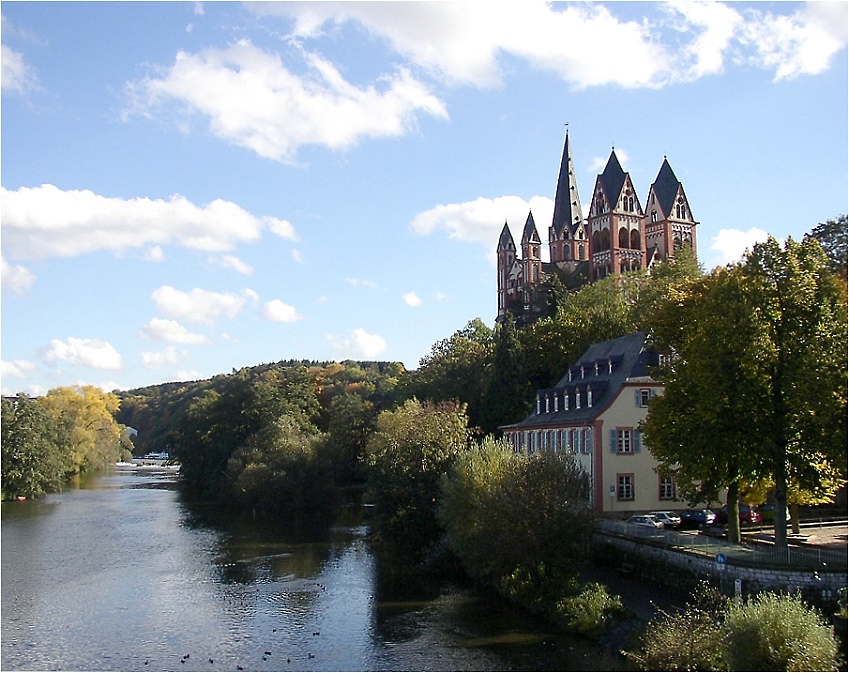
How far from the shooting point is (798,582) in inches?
975

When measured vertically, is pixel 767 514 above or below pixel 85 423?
below

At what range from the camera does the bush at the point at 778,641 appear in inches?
742

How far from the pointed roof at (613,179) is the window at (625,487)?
72.2m

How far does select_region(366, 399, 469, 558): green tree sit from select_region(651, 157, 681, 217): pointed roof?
243 feet

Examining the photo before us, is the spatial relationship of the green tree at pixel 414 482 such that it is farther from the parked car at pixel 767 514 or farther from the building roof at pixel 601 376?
the parked car at pixel 767 514

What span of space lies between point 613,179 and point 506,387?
185 feet

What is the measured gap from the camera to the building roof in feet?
134

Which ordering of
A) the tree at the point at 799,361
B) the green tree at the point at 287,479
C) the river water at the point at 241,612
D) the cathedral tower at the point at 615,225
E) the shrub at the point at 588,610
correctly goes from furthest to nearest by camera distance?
Result: the cathedral tower at the point at 615,225 → the green tree at the point at 287,479 → the tree at the point at 799,361 → the shrub at the point at 588,610 → the river water at the point at 241,612

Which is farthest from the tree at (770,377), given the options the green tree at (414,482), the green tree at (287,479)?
the green tree at (287,479)

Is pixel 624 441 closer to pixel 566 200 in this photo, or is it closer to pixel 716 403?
pixel 716 403

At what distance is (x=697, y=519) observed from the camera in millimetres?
37375

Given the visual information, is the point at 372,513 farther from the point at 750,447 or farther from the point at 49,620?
the point at 750,447

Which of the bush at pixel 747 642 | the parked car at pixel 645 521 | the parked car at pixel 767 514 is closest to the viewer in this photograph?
the bush at pixel 747 642

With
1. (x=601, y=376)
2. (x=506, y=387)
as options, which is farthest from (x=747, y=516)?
(x=506, y=387)
